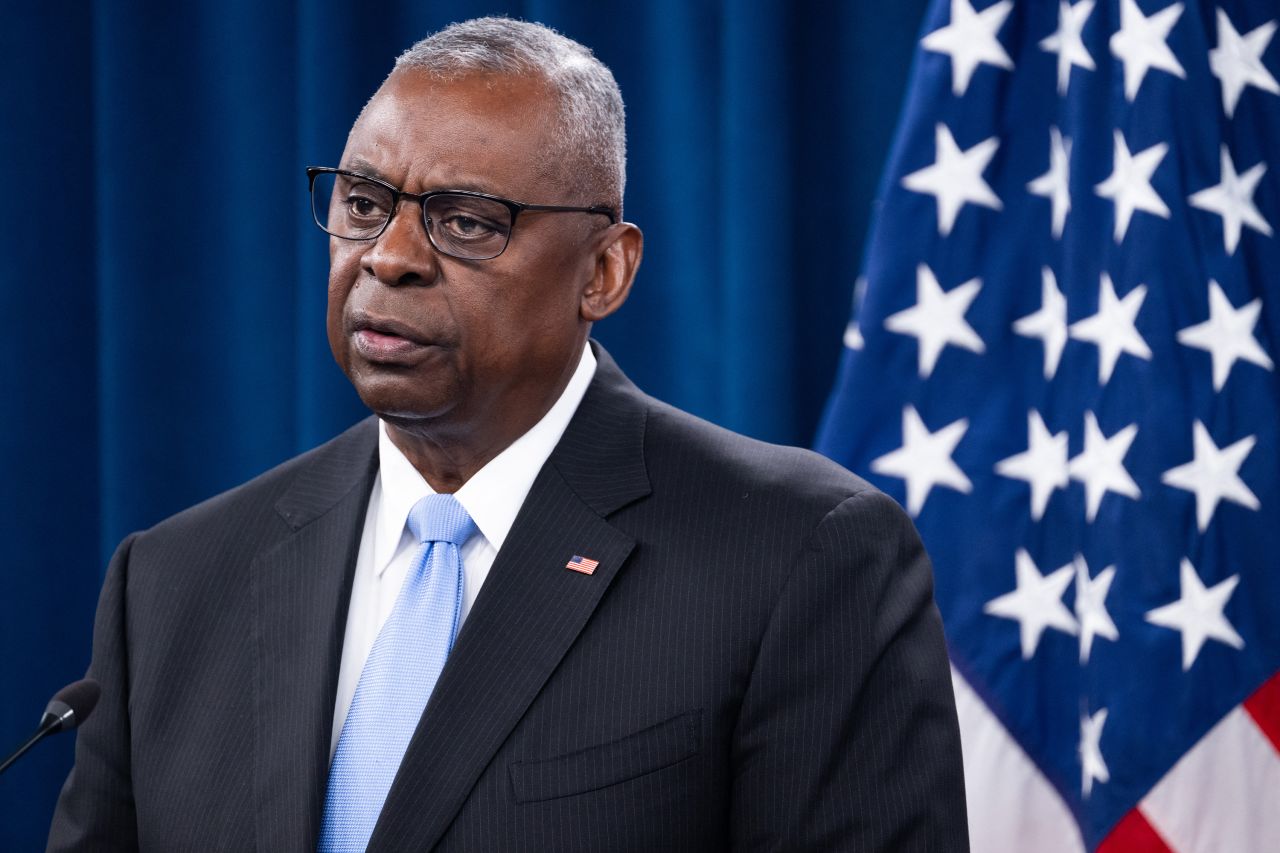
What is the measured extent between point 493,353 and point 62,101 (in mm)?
1705

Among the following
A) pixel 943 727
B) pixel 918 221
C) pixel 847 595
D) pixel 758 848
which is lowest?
pixel 758 848

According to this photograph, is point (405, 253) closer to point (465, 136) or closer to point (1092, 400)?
point (465, 136)

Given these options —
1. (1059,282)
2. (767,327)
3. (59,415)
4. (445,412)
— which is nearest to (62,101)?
(59,415)

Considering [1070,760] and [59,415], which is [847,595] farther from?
[59,415]

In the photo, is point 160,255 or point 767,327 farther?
point 160,255

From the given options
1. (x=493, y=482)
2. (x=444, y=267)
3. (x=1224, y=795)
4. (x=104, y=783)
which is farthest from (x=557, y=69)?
(x=1224, y=795)

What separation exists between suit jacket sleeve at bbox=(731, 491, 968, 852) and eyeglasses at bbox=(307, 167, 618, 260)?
18.2 inches

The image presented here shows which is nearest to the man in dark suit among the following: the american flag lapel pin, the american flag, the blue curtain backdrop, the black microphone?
the american flag lapel pin

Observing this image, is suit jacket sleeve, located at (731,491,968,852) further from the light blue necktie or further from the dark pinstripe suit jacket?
the light blue necktie

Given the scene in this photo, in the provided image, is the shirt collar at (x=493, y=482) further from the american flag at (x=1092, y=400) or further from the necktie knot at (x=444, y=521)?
the american flag at (x=1092, y=400)

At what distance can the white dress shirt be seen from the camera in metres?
1.59

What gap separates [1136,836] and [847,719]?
0.85m

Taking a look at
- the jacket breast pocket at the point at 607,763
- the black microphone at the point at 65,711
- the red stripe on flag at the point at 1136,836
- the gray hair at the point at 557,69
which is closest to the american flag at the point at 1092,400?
the red stripe on flag at the point at 1136,836

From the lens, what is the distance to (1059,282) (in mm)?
2211
